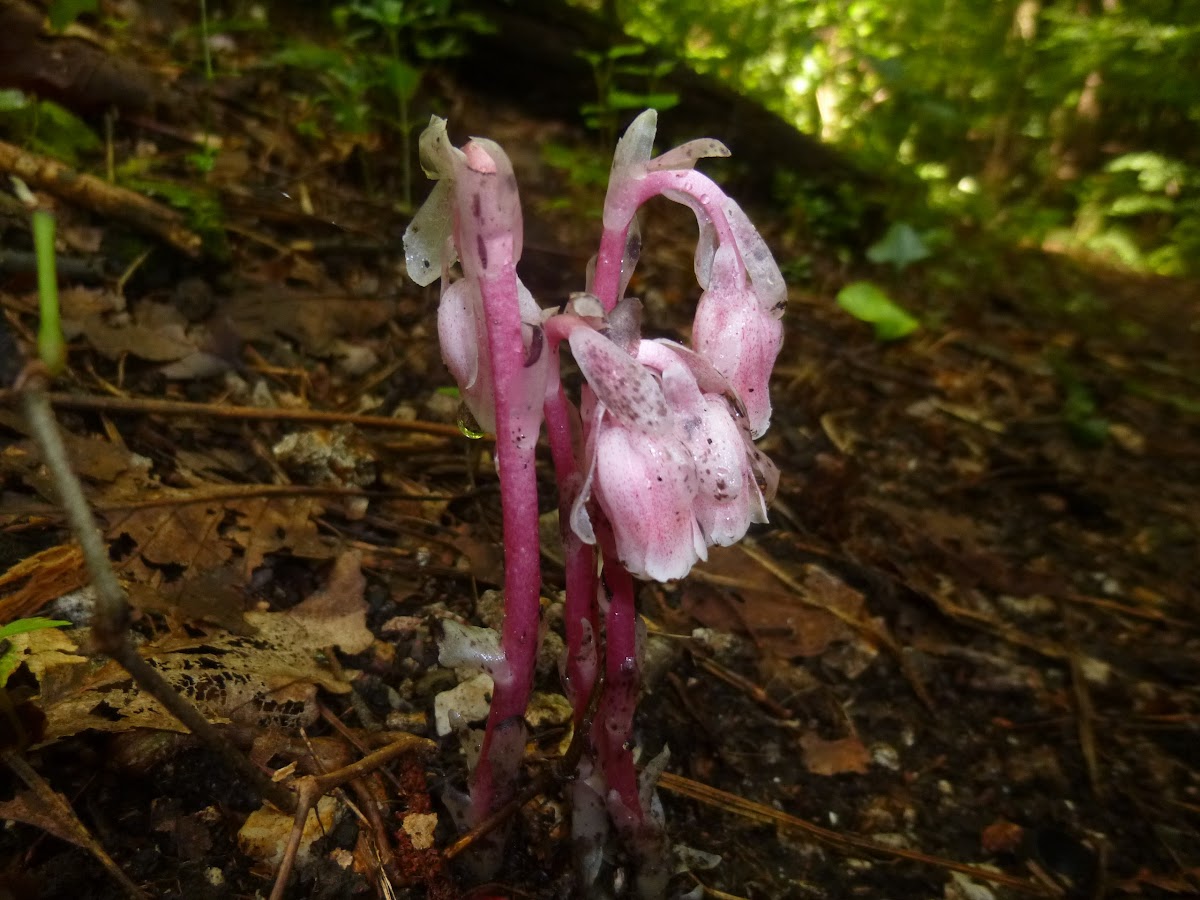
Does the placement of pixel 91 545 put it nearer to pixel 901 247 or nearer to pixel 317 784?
pixel 317 784

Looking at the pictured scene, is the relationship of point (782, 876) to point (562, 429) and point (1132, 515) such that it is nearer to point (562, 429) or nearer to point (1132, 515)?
point (562, 429)

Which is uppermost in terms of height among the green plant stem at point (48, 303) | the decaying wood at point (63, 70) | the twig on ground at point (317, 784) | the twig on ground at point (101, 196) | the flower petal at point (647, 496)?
the decaying wood at point (63, 70)

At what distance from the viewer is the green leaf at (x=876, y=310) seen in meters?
3.20

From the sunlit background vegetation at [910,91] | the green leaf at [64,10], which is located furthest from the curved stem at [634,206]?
the green leaf at [64,10]

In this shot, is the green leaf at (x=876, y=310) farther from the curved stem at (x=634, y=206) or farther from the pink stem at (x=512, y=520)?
the pink stem at (x=512, y=520)

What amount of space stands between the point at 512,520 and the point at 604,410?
201 millimetres

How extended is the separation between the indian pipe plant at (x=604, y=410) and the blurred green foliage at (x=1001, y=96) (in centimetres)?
340

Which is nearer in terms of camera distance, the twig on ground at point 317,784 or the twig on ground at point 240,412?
the twig on ground at point 317,784

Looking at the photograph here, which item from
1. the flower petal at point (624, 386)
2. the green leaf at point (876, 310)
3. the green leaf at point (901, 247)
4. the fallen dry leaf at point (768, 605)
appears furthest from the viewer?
the green leaf at point (901, 247)

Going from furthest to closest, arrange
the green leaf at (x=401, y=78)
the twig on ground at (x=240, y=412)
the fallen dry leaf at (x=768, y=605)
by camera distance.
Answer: the green leaf at (x=401, y=78)
the fallen dry leaf at (x=768, y=605)
the twig on ground at (x=240, y=412)

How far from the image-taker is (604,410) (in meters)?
0.93

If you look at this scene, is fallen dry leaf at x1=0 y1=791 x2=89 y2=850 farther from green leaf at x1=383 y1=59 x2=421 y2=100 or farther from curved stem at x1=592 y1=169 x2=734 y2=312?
green leaf at x1=383 y1=59 x2=421 y2=100

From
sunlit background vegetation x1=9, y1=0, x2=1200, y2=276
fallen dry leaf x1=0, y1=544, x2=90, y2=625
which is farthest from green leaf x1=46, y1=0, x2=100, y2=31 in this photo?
fallen dry leaf x1=0, y1=544, x2=90, y2=625

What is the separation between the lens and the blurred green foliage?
16.1ft
